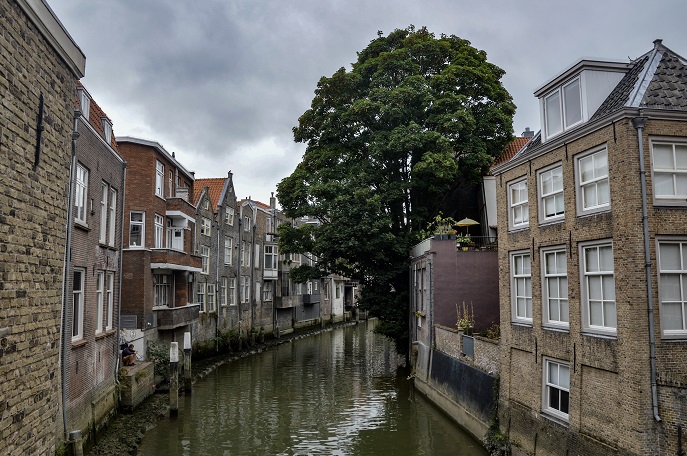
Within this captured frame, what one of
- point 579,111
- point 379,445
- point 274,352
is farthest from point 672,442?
point 274,352

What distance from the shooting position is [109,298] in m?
19.0

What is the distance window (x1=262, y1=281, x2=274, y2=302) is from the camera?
48581 mm

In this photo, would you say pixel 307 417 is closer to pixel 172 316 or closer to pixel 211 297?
pixel 172 316

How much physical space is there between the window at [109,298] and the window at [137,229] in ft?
22.2

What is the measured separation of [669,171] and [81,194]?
1480cm

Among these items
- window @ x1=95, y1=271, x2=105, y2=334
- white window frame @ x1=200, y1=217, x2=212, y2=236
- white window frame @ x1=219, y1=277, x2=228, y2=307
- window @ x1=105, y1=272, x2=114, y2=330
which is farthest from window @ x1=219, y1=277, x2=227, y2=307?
window @ x1=95, y1=271, x2=105, y2=334

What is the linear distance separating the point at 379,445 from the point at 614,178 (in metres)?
10.6

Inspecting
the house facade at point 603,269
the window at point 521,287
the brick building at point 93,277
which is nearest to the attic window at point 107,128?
the brick building at point 93,277

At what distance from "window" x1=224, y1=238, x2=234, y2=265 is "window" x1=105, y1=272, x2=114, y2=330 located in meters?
21.4

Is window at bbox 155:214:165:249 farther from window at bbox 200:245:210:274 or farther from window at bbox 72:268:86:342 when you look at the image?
window at bbox 72:268:86:342

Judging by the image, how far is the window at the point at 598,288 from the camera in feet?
38.3

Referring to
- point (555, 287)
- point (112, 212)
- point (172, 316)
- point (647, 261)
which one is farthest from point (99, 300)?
point (647, 261)

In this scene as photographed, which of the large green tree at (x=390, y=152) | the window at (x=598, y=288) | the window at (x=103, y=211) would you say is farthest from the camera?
the large green tree at (x=390, y=152)

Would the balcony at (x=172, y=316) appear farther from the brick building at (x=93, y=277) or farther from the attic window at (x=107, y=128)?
the attic window at (x=107, y=128)
